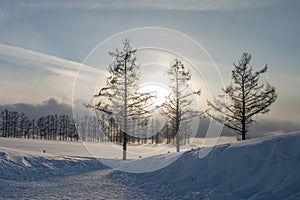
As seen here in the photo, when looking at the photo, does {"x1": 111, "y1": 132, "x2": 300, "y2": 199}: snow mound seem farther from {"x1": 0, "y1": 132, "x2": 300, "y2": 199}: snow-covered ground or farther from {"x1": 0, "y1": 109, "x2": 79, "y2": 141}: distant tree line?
{"x1": 0, "y1": 109, "x2": 79, "y2": 141}: distant tree line

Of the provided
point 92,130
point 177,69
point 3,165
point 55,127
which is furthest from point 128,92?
point 92,130

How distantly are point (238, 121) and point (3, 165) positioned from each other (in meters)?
17.5

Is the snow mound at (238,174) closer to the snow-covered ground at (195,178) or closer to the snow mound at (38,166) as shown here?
the snow-covered ground at (195,178)

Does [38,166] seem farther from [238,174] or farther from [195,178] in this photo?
[238,174]

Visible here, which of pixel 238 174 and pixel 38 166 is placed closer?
pixel 238 174

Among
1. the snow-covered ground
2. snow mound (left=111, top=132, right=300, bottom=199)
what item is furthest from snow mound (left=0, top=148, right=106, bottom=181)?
snow mound (left=111, top=132, right=300, bottom=199)

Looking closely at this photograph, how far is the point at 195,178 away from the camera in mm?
12336

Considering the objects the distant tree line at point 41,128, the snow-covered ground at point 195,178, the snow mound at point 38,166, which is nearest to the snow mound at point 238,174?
the snow-covered ground at point 195,178

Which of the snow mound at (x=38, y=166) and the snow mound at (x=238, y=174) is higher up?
the snow mound at (x=238, y=174)

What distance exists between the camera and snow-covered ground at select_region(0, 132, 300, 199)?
31.6 feet

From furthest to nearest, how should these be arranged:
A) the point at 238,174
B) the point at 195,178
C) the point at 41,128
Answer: the point at 41,128 → the point at 195,178 → the point at 238,174

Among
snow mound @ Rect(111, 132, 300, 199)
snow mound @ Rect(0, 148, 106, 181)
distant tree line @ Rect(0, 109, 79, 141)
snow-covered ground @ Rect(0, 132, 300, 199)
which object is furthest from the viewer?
distant tree line @ Rect(0, 109, 79, 141)

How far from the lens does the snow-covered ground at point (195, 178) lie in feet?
31.6

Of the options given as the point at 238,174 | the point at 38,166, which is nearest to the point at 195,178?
the point at 238,174
